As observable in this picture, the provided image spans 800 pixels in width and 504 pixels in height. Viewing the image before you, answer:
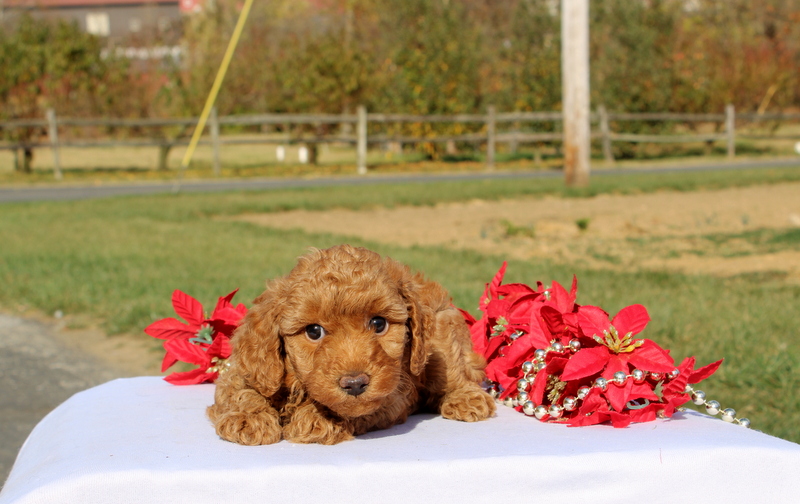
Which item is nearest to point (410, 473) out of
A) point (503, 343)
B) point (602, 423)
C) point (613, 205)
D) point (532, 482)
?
point (532, 482)

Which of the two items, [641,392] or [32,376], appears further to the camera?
[32,376]

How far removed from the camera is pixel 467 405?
9.44 ft

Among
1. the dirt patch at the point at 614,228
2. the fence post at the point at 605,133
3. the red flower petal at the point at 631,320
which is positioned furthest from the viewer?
the fence post at the point at 605,133

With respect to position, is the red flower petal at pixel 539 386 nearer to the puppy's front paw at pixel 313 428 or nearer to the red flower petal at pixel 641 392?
the red flower petal at pixel 641 392

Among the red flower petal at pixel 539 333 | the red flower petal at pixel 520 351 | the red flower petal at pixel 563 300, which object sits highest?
the red flower petal at pixel 563 300

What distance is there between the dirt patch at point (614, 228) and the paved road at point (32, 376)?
17.8 feet

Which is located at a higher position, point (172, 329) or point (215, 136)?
point (215, 136)

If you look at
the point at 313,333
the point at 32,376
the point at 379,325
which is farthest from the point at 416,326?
the point at 32,376

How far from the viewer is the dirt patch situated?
9.47m

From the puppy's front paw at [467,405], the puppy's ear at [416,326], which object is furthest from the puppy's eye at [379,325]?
the puppy's front paw at [467,405]

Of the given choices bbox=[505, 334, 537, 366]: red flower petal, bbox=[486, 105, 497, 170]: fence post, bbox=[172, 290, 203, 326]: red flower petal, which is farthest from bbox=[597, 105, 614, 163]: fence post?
bbox=[505, 334, 537, 366]: red flower petal

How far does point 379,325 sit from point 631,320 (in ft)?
3.15

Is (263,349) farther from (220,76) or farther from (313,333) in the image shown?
(220,76)

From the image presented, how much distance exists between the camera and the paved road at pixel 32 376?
4.65 metres
